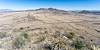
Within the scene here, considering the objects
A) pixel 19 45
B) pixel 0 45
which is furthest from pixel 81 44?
pixel 0 45

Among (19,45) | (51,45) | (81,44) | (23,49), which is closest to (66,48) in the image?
(51,45)

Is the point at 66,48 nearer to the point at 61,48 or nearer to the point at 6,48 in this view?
the point at 61,48

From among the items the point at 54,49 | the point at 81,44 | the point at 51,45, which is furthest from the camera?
the point at 81,44

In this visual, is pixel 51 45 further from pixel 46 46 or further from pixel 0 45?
pixel 0 45

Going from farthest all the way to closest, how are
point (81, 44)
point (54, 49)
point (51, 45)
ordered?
point (81, 44) < point (51, 45) < point (54, 49)

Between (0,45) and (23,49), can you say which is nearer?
(23,49)

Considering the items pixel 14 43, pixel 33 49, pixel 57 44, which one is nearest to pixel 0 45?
pixel 14 43

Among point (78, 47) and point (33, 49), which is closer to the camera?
point (33, 49)
